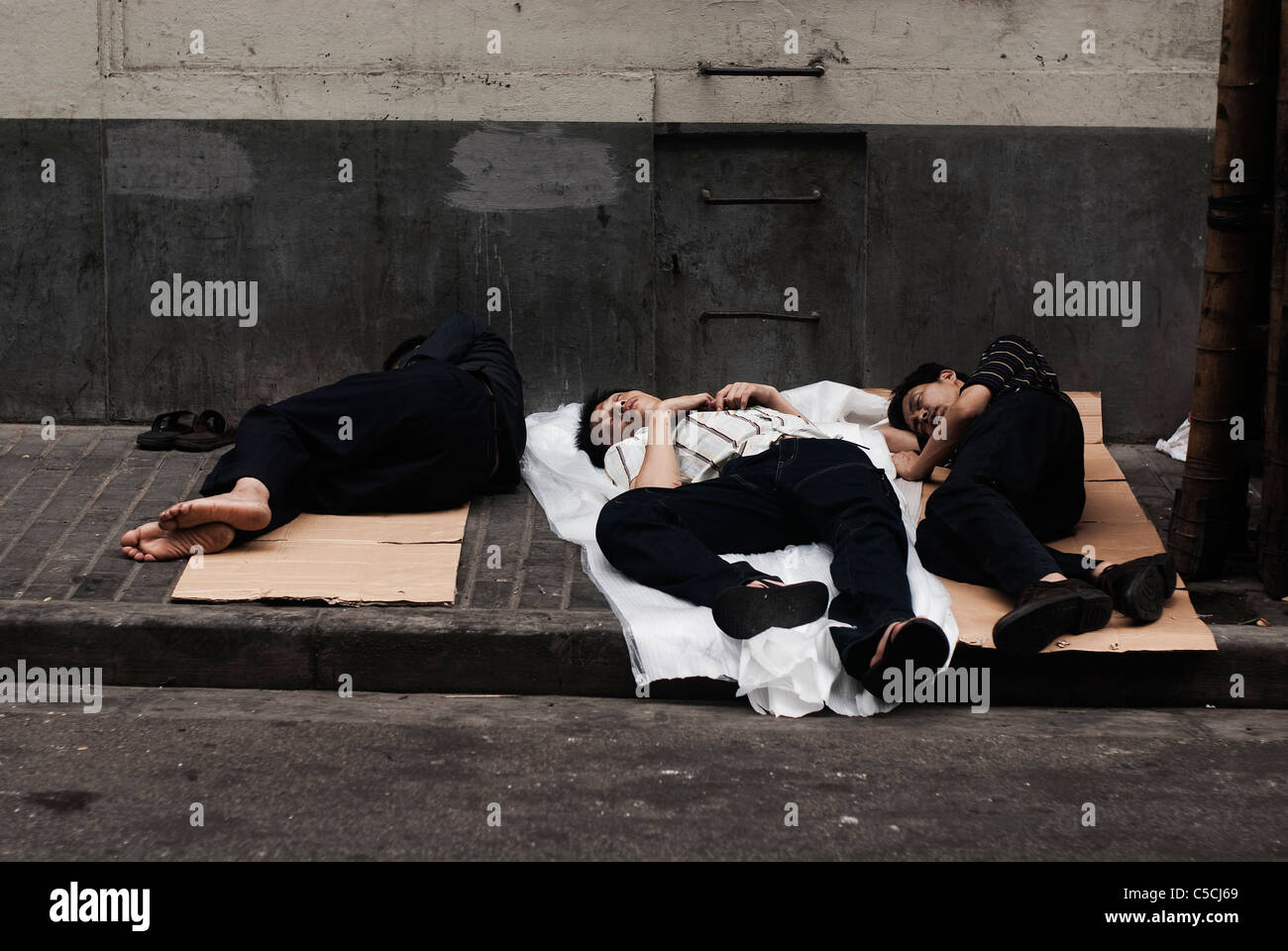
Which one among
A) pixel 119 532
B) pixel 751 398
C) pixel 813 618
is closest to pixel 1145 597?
pixel 813 618

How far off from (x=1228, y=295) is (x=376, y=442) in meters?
2.88

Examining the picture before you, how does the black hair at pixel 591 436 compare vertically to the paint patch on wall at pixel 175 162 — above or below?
below

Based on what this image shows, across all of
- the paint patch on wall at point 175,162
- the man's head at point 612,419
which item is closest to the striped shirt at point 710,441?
the man's head at point 612,419

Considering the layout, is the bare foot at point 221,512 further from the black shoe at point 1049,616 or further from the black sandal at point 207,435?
the black shoe at point 1049,616

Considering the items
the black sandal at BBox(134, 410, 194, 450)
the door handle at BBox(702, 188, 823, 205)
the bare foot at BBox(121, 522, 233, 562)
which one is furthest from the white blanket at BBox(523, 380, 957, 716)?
the black sandal at BBox(134, 410, 194, 450)

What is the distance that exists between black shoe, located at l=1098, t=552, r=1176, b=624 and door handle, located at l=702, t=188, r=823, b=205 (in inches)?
92.8

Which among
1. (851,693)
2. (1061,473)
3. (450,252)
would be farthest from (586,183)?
(851,693)

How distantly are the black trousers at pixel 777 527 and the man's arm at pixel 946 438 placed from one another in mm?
377

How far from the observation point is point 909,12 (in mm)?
5758

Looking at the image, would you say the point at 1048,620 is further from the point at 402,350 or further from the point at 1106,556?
the point at 402,350

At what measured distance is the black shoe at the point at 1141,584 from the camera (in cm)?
405

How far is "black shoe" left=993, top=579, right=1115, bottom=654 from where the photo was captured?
3.89 meters

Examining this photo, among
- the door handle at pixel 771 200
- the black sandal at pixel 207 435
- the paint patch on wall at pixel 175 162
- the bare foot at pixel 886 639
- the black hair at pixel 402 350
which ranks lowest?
the bare foot at pixel 886 639

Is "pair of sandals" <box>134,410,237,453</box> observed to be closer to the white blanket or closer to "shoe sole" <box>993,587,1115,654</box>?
the white blanket
